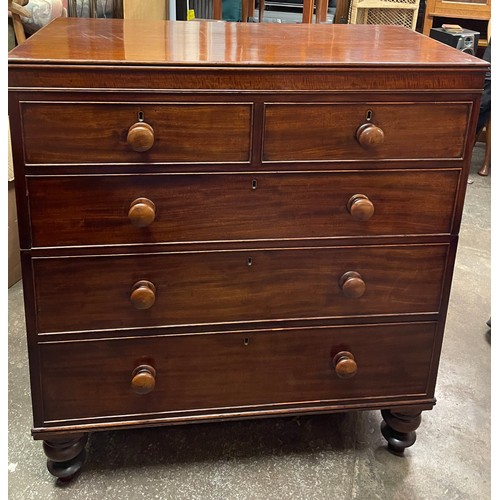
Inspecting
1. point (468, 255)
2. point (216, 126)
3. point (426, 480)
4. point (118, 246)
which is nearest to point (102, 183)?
point (118, 246)

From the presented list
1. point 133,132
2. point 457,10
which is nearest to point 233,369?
point 133,132

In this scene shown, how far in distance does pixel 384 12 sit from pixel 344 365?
A: 105 inches

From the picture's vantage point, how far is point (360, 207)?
122cm

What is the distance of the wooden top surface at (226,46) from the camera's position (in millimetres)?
1104

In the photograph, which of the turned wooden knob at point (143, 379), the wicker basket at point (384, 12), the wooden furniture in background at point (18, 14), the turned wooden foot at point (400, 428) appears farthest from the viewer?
the wicker basket at point (384, 12)

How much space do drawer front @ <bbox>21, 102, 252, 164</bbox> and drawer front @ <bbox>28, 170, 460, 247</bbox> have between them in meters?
Result: 0.04

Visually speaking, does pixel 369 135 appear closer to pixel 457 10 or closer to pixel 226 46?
pixel 226 46

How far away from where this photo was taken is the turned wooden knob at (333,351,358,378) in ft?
4.38

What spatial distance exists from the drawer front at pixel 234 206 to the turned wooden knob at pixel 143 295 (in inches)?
3.5

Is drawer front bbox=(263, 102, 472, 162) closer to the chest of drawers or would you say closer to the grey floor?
the chest of drawers

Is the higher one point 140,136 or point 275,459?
point 140,136

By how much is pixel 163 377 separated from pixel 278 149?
52 centimetres

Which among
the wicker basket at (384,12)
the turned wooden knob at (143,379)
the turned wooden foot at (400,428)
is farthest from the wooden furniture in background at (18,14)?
the wicker basket at (384,12)

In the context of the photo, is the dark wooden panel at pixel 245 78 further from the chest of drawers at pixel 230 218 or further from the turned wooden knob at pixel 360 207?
the turned wooden knob at pixel 360 207
